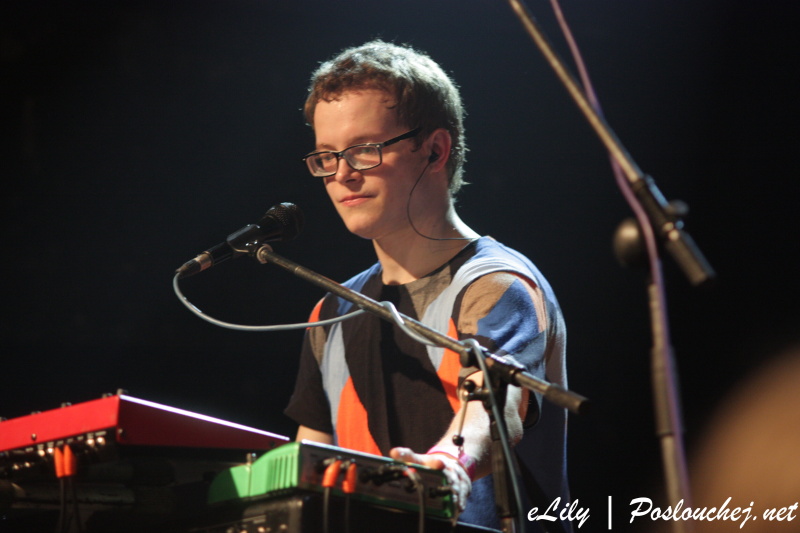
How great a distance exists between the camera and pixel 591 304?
3496mm

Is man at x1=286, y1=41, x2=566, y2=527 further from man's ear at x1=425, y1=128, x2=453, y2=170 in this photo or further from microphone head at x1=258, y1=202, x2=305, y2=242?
microphone head at x1=258, y1=202, x2=305, y2=242

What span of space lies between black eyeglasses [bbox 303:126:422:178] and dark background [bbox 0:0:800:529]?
0.82 m

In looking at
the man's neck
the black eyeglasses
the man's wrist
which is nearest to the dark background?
the man's neck

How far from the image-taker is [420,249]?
9.34ft

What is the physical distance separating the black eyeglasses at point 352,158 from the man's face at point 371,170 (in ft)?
0.06

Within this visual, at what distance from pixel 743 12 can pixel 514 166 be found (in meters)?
1.13

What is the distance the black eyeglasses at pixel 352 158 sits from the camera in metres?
2.77

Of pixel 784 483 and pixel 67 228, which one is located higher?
pixel 67 228

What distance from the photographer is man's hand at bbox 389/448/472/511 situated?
62.7 inches

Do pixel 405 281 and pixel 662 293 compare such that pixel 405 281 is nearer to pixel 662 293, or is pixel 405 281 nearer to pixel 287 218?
pixel 287 218

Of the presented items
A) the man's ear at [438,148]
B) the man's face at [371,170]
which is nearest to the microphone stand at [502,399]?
the man's face at [371,170]

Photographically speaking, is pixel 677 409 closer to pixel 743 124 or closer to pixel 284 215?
pixel 284 215

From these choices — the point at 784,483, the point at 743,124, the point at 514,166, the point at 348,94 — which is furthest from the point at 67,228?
the point at 784,483

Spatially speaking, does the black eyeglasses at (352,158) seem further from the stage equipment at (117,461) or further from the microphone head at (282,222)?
the stage equipment at (117,461)
